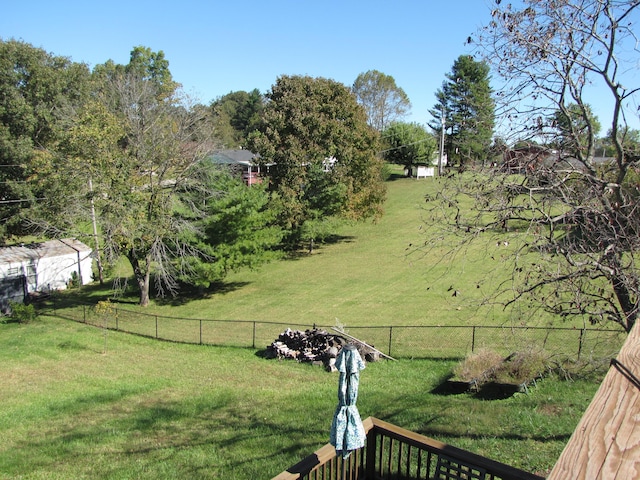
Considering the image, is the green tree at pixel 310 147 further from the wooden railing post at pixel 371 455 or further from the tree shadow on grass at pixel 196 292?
the wooden railing post at pixel 371 455

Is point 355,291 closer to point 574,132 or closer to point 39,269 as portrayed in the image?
point 574,132

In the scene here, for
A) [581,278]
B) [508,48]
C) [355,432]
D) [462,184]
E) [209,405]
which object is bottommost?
[209,405]

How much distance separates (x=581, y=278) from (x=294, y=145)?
24562mm

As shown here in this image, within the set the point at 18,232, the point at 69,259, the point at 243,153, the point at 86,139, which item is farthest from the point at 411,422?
the point at 243,153

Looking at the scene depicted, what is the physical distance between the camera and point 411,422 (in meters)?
8.67

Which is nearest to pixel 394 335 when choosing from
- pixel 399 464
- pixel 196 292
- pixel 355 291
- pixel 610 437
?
pixel 355 291

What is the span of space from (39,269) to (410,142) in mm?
41539

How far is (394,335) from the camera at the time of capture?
16.8 m

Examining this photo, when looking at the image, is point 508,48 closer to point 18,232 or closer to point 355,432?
point 355,432

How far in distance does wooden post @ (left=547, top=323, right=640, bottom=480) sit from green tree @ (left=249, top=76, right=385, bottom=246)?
1088 inches

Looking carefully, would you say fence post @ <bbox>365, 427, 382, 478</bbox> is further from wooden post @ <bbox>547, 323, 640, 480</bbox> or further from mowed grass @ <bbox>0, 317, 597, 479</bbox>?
wooden post @ <bbox>547, 323, 640, 480</bbox>

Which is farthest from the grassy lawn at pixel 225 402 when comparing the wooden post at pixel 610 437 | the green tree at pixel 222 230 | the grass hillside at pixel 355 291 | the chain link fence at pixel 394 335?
the wooden post at pixel 610 437

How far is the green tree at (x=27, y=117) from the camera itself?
27469 millimetres

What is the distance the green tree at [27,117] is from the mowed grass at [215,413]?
52.5ft
